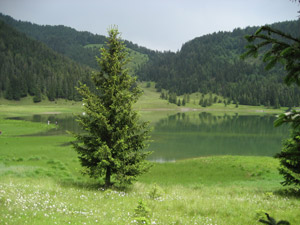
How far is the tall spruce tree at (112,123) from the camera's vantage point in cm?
1617

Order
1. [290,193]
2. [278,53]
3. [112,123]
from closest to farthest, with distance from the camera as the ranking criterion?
[278,53], [290,193], [112,123]

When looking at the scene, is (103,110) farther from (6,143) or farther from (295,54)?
(6,143)

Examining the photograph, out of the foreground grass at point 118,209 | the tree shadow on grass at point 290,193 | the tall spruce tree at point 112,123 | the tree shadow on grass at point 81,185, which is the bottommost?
the tree shadow on grass at point 81,185

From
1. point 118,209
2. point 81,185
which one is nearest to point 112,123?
point 81,185

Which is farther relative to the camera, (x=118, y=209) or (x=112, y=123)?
(x=112, y=123)

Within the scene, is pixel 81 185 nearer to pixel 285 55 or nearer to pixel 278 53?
pixel 278 53

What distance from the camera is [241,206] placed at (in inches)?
469

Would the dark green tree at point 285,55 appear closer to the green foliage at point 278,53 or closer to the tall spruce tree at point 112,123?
the green foliage at point 278,53

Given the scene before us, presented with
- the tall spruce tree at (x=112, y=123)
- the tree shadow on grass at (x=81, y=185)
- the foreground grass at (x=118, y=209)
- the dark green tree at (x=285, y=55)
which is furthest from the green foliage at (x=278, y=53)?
the tree shadow on grass at (x=81, y=185)

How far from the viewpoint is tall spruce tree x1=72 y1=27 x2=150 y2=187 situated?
1617cm

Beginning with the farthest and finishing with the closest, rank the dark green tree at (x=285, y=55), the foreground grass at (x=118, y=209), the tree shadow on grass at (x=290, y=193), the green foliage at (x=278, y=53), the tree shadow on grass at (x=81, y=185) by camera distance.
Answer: the tree shadow on grass at (x=81, y=185) → the tree shadow on grass at (x=290, y=193) → the foreground grass at (x=118, y=209) → the green foliage at (x=278, y=53) → the dark green tree at (x=285, y=55)

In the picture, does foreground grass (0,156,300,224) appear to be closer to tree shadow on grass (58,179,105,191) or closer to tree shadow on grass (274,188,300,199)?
tree shadow on grass (274,188,300,199)

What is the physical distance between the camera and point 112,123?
16906mm

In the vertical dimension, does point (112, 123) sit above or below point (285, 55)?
below
